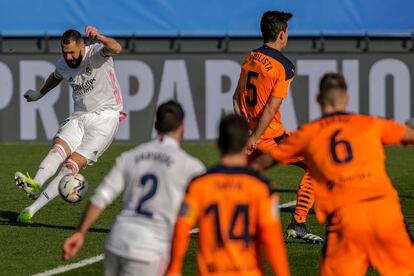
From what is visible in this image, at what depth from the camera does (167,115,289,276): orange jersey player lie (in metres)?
6.43

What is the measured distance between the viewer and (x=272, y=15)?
443 inches

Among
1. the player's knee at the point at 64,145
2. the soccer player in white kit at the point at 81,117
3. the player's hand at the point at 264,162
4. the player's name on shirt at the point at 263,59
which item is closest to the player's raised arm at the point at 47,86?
the soccer player in white kit at the point at 81,117

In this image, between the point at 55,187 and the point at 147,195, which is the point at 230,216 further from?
the point at 55,187

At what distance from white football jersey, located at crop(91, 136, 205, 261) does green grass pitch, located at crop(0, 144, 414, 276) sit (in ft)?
11.0

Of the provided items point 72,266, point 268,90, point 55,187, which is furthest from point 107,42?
point 72,266

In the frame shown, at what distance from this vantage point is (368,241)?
7285 millimetres

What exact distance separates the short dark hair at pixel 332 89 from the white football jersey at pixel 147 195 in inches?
43.4

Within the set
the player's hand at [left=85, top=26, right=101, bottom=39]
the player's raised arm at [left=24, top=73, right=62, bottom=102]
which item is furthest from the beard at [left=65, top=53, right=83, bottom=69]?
the player's hand at [left=85, top=26, right=101, bottom=39]

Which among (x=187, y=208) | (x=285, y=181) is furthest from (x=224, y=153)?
(x=285, y=181)

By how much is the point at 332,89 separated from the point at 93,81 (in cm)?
627

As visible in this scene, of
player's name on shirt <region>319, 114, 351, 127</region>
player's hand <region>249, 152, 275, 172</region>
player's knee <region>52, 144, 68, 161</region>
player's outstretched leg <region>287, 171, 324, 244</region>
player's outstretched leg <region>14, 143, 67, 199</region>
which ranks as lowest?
player's outstretched leg <region>287, 171, 324, 244</region>

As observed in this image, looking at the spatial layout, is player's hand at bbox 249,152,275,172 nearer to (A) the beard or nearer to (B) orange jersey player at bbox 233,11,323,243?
(B) orange jersey player at bbox 233,11,323,243

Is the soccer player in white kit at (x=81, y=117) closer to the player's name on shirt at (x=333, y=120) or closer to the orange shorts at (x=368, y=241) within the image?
the player's name on shirt at (x=333, y=120)

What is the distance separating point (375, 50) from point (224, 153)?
1765 cm
